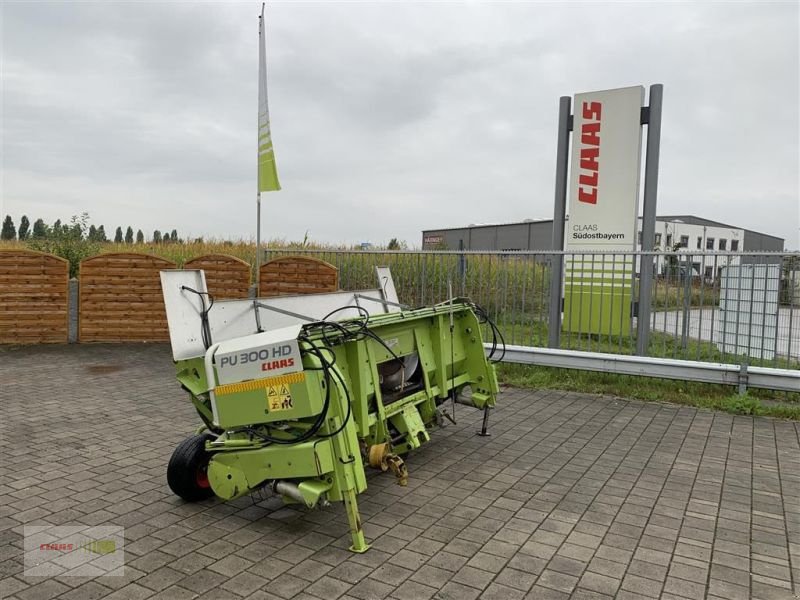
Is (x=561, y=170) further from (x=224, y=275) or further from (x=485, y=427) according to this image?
(x=224, y=275)

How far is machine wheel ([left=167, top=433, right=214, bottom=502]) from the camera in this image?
14.3 ft

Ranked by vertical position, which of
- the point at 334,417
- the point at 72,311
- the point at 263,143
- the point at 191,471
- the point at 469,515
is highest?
the point at 263,143

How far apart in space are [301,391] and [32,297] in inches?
391

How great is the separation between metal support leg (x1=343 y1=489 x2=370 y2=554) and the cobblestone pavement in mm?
70

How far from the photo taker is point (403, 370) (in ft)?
16.6

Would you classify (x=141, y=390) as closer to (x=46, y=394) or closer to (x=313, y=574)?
(x=46, y=394)

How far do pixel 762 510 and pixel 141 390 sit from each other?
23.1ft

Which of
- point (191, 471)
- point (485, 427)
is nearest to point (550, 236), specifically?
point (485, 427)

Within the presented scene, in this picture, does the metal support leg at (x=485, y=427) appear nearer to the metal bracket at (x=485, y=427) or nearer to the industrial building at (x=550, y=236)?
the metal bracket at (x=485, y=427)

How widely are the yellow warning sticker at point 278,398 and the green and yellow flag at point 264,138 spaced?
7687 mm

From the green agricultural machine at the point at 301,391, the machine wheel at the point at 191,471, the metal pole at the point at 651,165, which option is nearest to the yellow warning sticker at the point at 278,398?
the green agricultural machine at the point at 301,391

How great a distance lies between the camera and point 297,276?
11.6 m

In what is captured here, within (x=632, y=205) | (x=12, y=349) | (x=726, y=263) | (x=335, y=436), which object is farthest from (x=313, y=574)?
(x=12, y=349)

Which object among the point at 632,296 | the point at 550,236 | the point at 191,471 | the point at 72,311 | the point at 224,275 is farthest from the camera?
the point at 550,236
